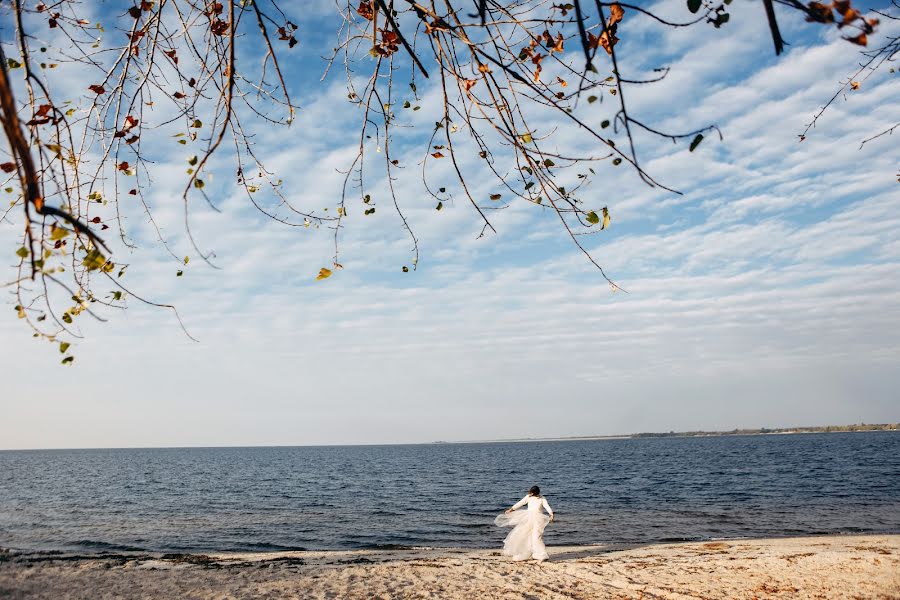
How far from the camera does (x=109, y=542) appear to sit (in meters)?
23.0

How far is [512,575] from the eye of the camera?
13570 mm

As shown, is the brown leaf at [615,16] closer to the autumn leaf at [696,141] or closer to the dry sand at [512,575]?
the autumn leaf at [696,141]

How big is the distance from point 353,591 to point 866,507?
2812 centimetres

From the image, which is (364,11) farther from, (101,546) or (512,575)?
(101,546)

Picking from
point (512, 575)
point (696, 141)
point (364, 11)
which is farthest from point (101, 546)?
point (696, 141)

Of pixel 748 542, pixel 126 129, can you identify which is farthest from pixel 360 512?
pixel 126 129

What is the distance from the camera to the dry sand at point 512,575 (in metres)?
11.7

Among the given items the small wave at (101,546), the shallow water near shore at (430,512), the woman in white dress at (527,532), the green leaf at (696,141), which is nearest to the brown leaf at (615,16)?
the green leaf at (696,141)

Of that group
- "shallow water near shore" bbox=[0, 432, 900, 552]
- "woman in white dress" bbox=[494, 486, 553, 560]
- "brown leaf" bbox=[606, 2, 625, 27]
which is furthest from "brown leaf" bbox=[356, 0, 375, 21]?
"shallow water near shore" bbox=[0, 432, 900, 552]

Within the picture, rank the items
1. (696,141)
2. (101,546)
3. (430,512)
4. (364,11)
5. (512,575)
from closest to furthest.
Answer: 1. (696,141)
2. (364,11)
3. (512,575)
4. (101,546)
5. (430,512)

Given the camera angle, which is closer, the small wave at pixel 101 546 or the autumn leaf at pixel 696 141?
the autumn leaf at pixel 696 141

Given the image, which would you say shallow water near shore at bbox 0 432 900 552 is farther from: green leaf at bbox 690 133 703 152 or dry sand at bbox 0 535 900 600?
green leaf at bbox 690 133 703 152

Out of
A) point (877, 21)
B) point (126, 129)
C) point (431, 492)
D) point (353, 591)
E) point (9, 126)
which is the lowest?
point (431, 492)

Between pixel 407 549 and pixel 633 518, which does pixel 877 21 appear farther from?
pixel 633 518
